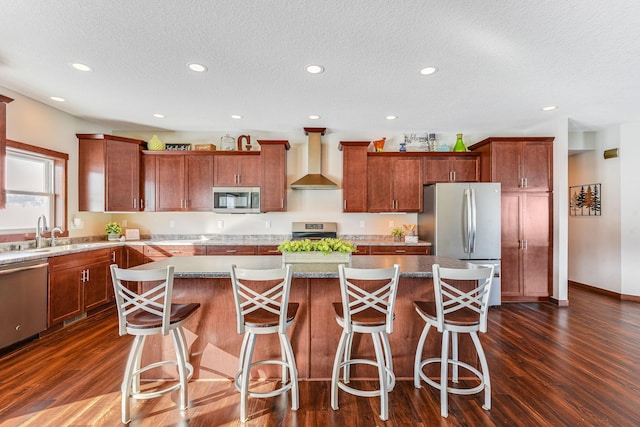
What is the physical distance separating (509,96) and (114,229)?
5.78m

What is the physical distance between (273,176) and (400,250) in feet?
7.48

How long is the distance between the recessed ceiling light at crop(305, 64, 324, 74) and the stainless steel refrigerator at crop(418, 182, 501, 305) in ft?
8.03

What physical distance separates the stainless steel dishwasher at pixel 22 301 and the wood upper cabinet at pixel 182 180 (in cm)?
185

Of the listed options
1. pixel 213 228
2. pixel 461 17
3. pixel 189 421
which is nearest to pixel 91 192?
pixel 213 228

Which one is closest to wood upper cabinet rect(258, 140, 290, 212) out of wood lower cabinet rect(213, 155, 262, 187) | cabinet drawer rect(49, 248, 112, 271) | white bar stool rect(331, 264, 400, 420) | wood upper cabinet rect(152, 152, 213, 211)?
wood lower cabinet rect(213, 155, 262, 187)

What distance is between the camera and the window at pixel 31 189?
3.50 meters

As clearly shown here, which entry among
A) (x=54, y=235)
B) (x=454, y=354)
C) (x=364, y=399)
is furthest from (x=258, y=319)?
(x=54, y=235)

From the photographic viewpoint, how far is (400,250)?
4.50 meters

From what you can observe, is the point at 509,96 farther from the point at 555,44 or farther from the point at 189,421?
the point at 189,421

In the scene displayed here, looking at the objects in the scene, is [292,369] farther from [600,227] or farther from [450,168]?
[600,227]

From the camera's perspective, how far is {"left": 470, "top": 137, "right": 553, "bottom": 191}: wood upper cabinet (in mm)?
4457

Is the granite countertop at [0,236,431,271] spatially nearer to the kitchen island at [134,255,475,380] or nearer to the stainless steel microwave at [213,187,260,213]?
the stainless steel microwave at [213,187,260,213]

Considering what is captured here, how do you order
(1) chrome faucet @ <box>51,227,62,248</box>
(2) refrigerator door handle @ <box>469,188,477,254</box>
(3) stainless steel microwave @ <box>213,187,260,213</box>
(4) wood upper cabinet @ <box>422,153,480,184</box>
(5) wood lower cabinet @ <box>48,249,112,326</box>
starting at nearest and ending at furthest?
1. (5) wood lower cabinet @ <box>48,249,112,326</box>
2. (1) chrome faucet @ <box>51,227,62,248</box>
3. (2) refrigerator door handle @ <box>469,188,477,254</box>
4. (3) stainless steel microwave @ <box>213,187,260,213</box>
5. (4) wood upper cabinet @ <box>422,153,480,184</box>

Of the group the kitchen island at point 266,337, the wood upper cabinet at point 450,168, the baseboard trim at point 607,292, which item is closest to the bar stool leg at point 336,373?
the kitchen island at point 266,337
